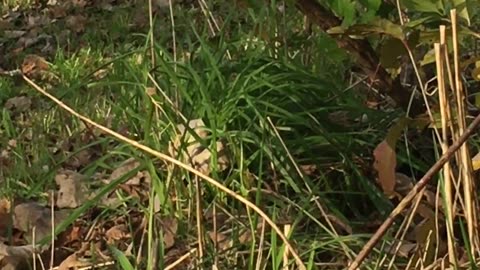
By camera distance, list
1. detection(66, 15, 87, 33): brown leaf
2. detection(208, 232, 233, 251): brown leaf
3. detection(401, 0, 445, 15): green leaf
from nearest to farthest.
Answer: detection(401, 0, 445, 15): green leaf
detection(208, 232, 233, 251): brown leaf
detection(66, 15, 87, 33): brown leaf

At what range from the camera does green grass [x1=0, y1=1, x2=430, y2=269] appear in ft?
8.52

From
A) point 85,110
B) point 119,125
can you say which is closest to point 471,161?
point 119,125

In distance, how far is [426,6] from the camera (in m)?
2.00

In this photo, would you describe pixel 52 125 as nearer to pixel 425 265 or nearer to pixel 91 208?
pixel 91 208

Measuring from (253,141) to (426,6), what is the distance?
91 cm

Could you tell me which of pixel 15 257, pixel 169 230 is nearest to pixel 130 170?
pixel 169 230

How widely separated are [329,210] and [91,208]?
2.27 ft

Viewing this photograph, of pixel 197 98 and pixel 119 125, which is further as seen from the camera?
pixel 119 125

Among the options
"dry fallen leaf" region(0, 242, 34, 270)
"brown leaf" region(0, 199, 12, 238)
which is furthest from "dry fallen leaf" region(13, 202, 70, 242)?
"dry fallen leaf" region(0, 242, 34, 270)

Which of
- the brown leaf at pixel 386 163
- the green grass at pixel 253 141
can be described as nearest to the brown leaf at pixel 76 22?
the green grass at pixel 253 141

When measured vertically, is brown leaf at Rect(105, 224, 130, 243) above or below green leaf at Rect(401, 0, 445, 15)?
below

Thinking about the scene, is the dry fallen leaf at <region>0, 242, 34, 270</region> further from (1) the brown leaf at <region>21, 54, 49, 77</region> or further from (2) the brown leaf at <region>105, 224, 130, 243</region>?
(1) the brown leaf at <region>21, 54, 49, 77</region>

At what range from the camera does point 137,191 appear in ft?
9.61

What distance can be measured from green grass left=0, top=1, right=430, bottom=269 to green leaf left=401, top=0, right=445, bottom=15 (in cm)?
59
